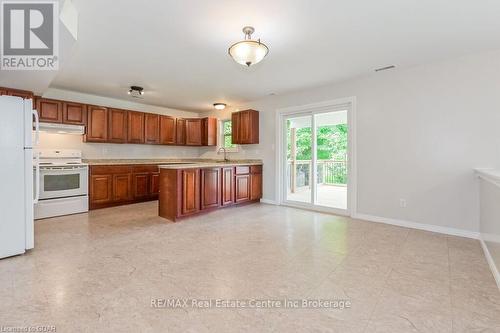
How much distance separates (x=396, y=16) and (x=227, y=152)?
→ 4771 mm

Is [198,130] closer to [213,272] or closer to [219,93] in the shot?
[219,93]

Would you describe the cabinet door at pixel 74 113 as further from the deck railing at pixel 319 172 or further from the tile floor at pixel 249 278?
the deck railing at pixel 319 172

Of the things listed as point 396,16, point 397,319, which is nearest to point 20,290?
point 397,319

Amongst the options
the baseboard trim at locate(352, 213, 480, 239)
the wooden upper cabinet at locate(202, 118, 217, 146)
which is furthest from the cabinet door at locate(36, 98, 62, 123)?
the baseboard trim at locate(352, 213, 480, 239)

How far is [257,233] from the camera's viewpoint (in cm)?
334

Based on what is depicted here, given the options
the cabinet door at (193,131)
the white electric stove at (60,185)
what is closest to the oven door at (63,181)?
the white electric stove at (60,185)

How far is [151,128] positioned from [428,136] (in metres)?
5.64

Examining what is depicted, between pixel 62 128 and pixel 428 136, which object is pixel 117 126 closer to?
pixel 62 128

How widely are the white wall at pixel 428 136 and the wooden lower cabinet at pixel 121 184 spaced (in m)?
4.47

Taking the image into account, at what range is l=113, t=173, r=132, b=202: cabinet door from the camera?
510 cm

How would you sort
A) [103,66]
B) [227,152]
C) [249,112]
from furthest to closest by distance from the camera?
[227,152], [249,112], [103,66]

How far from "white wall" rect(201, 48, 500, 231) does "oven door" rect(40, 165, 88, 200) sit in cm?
502

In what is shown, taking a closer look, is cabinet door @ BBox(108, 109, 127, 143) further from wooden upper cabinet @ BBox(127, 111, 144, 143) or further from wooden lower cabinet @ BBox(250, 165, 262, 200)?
wooden lower cabinet @ BBox(250, 165, 262, 200)

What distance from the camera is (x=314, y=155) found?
4.86m
